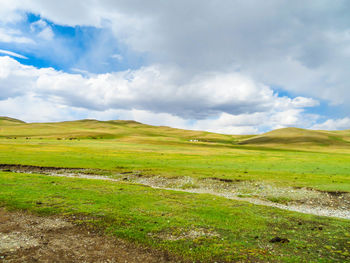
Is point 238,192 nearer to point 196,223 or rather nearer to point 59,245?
point 196,223

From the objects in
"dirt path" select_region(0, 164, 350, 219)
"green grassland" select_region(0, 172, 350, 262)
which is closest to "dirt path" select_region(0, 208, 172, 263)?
"green grassland" select_region(0, 172, 350, 262)

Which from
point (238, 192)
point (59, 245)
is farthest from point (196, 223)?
point (238, 192)

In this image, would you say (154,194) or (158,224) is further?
(154,194)

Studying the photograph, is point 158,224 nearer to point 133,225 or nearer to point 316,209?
point 133,225

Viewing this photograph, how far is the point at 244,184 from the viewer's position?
1483 inches

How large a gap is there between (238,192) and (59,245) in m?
25.2

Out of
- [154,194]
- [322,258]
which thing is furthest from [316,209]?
[154,194]

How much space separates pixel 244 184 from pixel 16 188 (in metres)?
31.1

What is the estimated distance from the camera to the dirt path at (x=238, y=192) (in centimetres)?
2593

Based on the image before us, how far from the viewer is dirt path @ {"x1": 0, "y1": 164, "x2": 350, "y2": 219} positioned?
25927 millimetres

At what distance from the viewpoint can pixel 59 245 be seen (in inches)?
546

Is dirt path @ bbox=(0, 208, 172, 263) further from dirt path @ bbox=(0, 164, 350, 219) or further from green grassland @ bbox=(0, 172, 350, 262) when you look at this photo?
dirt path @ bbox=(0, 164, 350, 219)

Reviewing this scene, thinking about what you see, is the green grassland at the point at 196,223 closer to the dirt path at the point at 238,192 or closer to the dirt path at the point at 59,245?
the dirt path at the point at 59,245

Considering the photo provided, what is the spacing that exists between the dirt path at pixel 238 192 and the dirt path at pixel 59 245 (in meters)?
18.7
